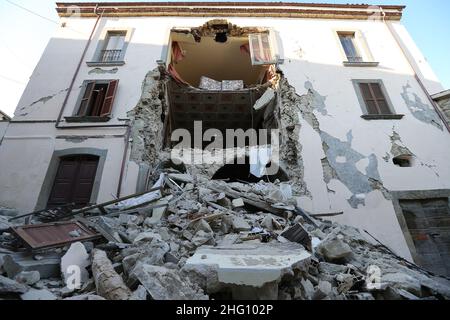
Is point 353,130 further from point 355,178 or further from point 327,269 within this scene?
point 327,269

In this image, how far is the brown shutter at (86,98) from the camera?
28.1 ft

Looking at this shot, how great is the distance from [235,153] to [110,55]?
21.1 ft

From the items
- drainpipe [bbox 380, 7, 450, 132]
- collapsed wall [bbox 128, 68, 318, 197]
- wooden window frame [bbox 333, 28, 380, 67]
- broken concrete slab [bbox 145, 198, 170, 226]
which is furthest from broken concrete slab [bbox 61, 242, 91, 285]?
drainpipe [bbox 380, 7, 450, 132]

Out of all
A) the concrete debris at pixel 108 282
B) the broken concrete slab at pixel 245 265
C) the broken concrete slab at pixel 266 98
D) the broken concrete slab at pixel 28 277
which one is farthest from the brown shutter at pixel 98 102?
the broken concrete slab at pixel 245 265

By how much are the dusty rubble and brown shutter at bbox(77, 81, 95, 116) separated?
4493 mm

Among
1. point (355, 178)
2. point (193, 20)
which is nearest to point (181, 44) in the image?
point (193, 20)

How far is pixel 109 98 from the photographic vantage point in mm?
8727

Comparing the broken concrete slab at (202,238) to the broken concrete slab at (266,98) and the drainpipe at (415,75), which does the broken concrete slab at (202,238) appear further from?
the drainpipe at (415,75)

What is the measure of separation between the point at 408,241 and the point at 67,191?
375 inches

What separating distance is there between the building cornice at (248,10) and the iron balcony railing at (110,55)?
89.6 inches

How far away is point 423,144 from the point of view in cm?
802

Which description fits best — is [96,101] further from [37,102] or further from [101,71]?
[37,102]

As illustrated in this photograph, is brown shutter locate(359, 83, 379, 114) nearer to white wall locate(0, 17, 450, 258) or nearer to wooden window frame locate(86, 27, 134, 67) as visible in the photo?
white wall locate(0, 17, 450, 258)

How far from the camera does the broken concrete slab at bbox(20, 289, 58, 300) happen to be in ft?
8.46
